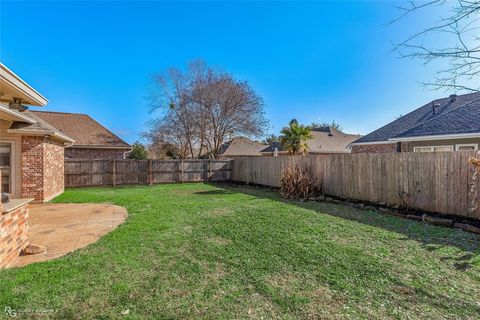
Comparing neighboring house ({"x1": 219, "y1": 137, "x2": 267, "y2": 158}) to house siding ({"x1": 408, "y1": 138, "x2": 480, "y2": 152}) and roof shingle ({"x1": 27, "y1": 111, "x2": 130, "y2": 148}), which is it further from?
house siding ({"x1": 408, "y1": 138, "x2": 480, "y2": 152})

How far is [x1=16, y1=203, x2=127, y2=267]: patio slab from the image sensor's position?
4352 millimetres

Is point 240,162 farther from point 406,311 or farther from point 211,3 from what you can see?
point 406,311

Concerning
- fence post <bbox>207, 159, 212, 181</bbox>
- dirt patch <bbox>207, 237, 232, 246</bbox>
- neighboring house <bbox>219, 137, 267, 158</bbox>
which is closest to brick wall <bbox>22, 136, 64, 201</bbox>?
dirt patch <bbox>207, 237, 232, 246</bbox>

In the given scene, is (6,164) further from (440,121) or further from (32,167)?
(440,121)

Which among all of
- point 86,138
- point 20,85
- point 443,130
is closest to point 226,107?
point 86,138

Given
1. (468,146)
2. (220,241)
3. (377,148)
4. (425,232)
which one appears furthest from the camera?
(377,148)

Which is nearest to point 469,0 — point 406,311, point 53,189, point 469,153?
point 406,311

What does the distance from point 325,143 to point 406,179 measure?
22.0 meters

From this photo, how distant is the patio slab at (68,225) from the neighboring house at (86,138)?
9772 mm

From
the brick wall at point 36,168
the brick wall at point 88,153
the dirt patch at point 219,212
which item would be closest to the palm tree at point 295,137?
the brick wall at point 88,153

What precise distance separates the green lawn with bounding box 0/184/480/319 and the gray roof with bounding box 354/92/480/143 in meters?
6.42

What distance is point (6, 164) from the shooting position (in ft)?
28.2

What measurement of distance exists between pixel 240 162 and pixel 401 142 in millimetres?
8755

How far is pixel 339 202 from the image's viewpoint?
9.13 m
